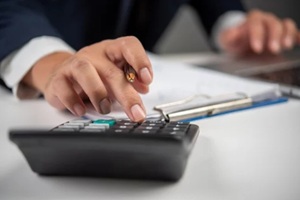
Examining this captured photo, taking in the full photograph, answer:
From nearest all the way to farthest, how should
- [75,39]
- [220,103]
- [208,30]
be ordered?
[220,103]
[75,39]
[208,30]

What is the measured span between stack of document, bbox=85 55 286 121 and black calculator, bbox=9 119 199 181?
52 millimetres

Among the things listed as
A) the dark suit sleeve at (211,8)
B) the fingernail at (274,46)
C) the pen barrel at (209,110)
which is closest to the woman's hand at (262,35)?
the fingernail at (274,46)

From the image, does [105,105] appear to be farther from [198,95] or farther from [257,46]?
[257,46]

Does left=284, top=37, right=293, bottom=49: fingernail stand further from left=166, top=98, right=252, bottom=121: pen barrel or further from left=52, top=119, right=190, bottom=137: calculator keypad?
left=52, top=119, right=190, bottom=137: calculator keypad

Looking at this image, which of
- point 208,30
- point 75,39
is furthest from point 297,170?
point 208,30

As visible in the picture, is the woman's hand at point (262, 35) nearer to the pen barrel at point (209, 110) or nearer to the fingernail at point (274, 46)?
the fingernail at point (274, 46)

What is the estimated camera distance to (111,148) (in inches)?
8.2

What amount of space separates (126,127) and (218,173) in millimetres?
64

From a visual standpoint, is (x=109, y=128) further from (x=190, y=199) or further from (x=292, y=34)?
(x=292, y=34)

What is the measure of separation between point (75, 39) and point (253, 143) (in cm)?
39

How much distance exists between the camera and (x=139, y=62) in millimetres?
276

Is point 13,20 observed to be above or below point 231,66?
above

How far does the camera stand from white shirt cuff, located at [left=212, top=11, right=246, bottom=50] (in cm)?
84

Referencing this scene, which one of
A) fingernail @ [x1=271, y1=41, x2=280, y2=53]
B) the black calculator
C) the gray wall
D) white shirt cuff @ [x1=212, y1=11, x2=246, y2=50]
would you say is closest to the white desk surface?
the black calculator
